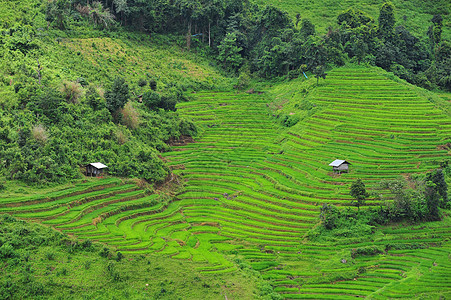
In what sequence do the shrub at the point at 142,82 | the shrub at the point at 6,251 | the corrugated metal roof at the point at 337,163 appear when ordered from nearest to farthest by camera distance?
the shrub at the point at 6,251 → the corrugated metal roof at the point at 337,163 → the shrub at the point at 142,82

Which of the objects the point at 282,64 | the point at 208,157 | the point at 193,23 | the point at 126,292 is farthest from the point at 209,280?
the point at 193,23

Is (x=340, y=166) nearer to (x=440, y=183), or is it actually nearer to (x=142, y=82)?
(x=440, y=183)

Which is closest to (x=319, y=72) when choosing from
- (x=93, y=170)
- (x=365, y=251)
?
(x=365, y=251)

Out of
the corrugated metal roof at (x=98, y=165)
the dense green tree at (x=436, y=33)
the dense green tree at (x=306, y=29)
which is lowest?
the corrugated metal roof at (x=98, y=165)

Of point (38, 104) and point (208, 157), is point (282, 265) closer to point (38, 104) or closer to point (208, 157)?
point (208, 157)

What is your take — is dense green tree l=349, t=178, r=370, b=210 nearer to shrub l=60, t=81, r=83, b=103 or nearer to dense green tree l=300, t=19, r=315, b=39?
shrub l=60, t=81, r=83, b=103

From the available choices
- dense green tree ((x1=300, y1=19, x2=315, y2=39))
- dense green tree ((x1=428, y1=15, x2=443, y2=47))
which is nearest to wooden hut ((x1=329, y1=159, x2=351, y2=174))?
dense green tree ((x1=300, y1=19, x2=315, y2=39))

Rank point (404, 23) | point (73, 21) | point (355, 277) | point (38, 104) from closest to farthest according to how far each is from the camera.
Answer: point (355, 277) → point (38, 104) → point (73, 21) → point (404, 23)

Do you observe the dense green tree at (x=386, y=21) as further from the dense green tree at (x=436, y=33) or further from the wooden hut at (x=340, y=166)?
the wooden hut at (x=340, y=166)

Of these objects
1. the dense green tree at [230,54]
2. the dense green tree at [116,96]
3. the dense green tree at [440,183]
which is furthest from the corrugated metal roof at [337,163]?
the dense green tree at [230,54]
